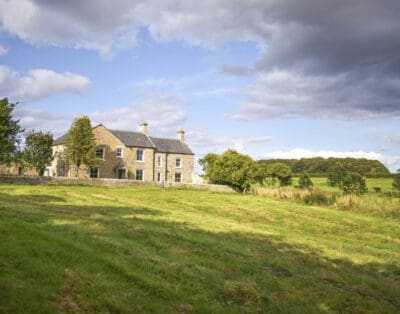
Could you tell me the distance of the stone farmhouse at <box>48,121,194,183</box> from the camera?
5812 centimetres

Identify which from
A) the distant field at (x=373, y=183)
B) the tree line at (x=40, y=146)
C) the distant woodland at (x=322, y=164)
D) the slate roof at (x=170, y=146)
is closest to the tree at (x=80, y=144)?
the tree line at (x=40, y=146)

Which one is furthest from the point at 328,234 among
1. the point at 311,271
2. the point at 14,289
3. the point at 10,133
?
the point at 10,133

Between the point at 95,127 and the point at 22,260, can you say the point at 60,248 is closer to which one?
the point at 22,260

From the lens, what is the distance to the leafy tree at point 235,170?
57.5 metres

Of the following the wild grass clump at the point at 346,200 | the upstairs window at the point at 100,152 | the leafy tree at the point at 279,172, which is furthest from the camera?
the leafy tree at the point at 279,172

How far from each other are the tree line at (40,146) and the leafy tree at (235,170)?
16975 mm

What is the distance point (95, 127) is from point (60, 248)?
4943 centimetres

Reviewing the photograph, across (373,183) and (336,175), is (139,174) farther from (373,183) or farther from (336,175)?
Result: (373,183)

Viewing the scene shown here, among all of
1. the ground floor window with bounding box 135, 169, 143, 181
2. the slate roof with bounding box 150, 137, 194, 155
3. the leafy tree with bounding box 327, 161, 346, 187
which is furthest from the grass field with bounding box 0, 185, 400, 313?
the leafy tree with bounding box 327, 161, 346, 187

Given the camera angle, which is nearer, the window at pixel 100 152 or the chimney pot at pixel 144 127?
the window at pixel 100 152

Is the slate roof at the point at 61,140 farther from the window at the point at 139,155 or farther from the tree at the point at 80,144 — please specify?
the window at the point at 139,155

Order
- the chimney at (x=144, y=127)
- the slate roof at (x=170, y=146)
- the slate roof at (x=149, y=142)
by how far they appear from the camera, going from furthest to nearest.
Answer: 1. the chimney at (x=144, y=127)
2. the slate roof at (x=170, y=146)
3. the slate roof at (x=149, y=142)

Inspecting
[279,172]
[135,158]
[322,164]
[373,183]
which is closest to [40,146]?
[135,158]

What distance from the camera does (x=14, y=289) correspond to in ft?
24.1
